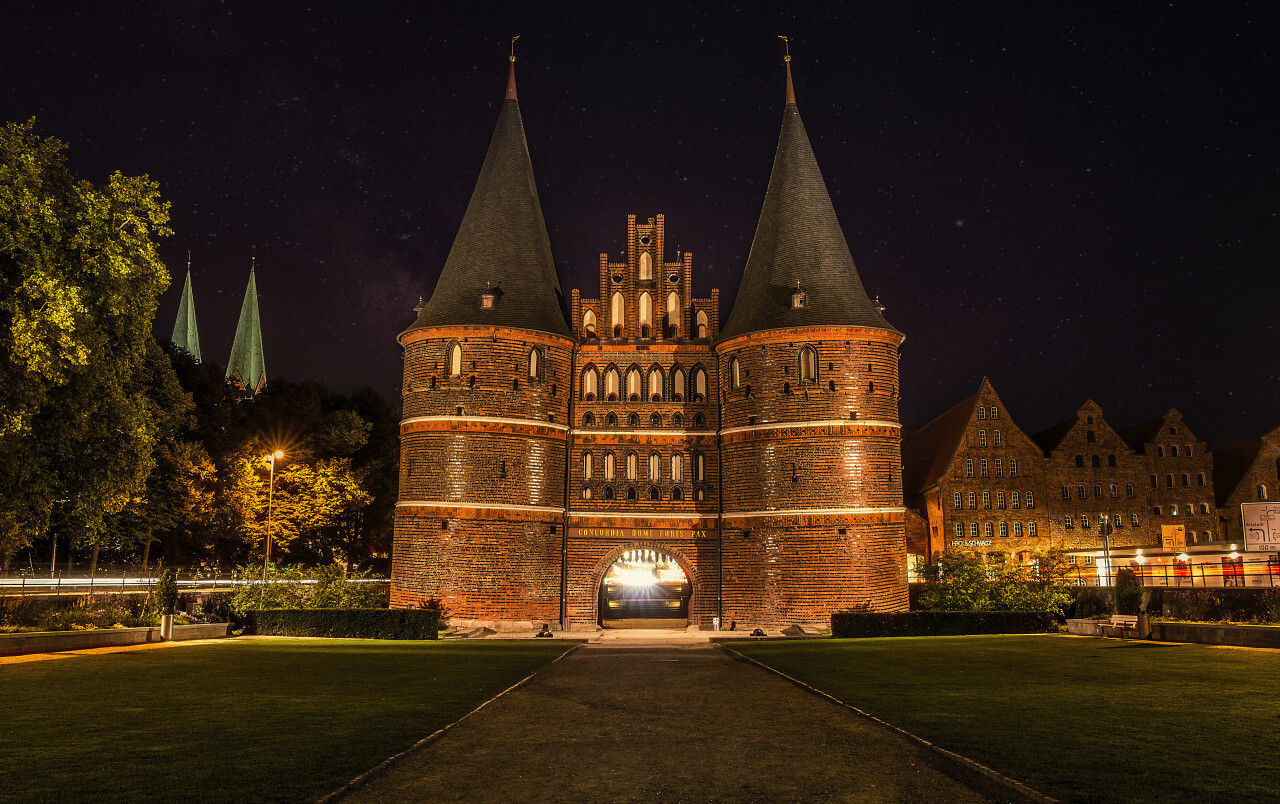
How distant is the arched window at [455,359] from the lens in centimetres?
3706

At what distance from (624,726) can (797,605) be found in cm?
2348

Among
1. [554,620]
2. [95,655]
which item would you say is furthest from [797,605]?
[95,655]

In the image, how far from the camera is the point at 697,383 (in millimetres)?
39656

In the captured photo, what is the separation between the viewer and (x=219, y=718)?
12477 mm

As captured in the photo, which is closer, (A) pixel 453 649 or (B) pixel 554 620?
(A) pixel 453 649

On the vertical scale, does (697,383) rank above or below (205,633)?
above

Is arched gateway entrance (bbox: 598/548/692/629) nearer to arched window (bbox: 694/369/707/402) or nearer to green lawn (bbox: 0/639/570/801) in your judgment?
arched window (bbox: 694/369/707/402)

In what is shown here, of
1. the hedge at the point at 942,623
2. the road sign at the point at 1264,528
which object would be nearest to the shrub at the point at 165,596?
the hedge at the point at 942,623

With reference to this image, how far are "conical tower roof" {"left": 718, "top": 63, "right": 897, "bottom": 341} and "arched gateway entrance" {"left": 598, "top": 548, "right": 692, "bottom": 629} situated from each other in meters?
10.2

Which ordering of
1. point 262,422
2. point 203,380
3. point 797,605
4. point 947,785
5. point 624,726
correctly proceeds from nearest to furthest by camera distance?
1. point 947,785
2. point 624,726
3. point 797,605
4. point 203,380
5. point 262,422

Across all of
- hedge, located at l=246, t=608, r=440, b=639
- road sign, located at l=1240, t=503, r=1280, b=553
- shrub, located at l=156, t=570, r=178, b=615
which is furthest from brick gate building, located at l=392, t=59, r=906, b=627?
road sign, located at l=1240, t=503, r=1280, b=553

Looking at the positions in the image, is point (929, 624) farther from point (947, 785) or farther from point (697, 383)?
point (947, 785)

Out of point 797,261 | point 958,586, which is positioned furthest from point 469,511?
point 958,586

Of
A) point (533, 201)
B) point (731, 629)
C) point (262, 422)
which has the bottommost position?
point (731, 629)
